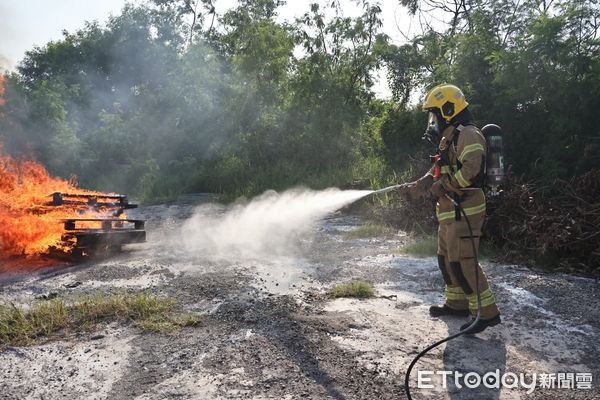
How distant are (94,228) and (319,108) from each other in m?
9.41

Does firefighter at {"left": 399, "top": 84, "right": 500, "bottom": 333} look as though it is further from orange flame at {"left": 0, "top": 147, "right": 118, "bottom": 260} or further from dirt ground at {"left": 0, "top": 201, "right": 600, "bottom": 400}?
orange flame at {"left": 0, "top": 147, "right": 118, "bottom": 260}

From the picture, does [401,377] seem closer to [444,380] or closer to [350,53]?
[444,380]

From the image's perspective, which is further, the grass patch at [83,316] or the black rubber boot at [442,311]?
the black rubber boot at [442,311]

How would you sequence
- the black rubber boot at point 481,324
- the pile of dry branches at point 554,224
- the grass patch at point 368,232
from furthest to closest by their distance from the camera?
the grass patch at point 368,232, the pile of dry branches at point 554,224, the black rubber boot at point 481,324

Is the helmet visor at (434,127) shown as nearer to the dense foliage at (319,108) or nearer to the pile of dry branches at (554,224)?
the pile of dry branches at (554,224)

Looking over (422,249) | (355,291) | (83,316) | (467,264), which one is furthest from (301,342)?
(422,249)

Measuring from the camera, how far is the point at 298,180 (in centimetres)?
1404

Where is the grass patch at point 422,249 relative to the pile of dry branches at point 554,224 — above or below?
below

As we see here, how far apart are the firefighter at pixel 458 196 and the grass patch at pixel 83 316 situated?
2389 millimetres

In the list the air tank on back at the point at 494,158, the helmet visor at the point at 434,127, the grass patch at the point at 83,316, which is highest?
the helmet visor at the point at 434,127

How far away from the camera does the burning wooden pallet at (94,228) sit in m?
6.41

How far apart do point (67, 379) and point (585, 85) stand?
366 inches

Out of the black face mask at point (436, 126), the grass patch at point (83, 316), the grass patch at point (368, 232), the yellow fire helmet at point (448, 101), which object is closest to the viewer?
the grass patch at point (83, 316)

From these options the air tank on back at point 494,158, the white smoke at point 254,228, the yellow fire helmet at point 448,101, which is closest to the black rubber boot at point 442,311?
the air tank on back at point 494,158
